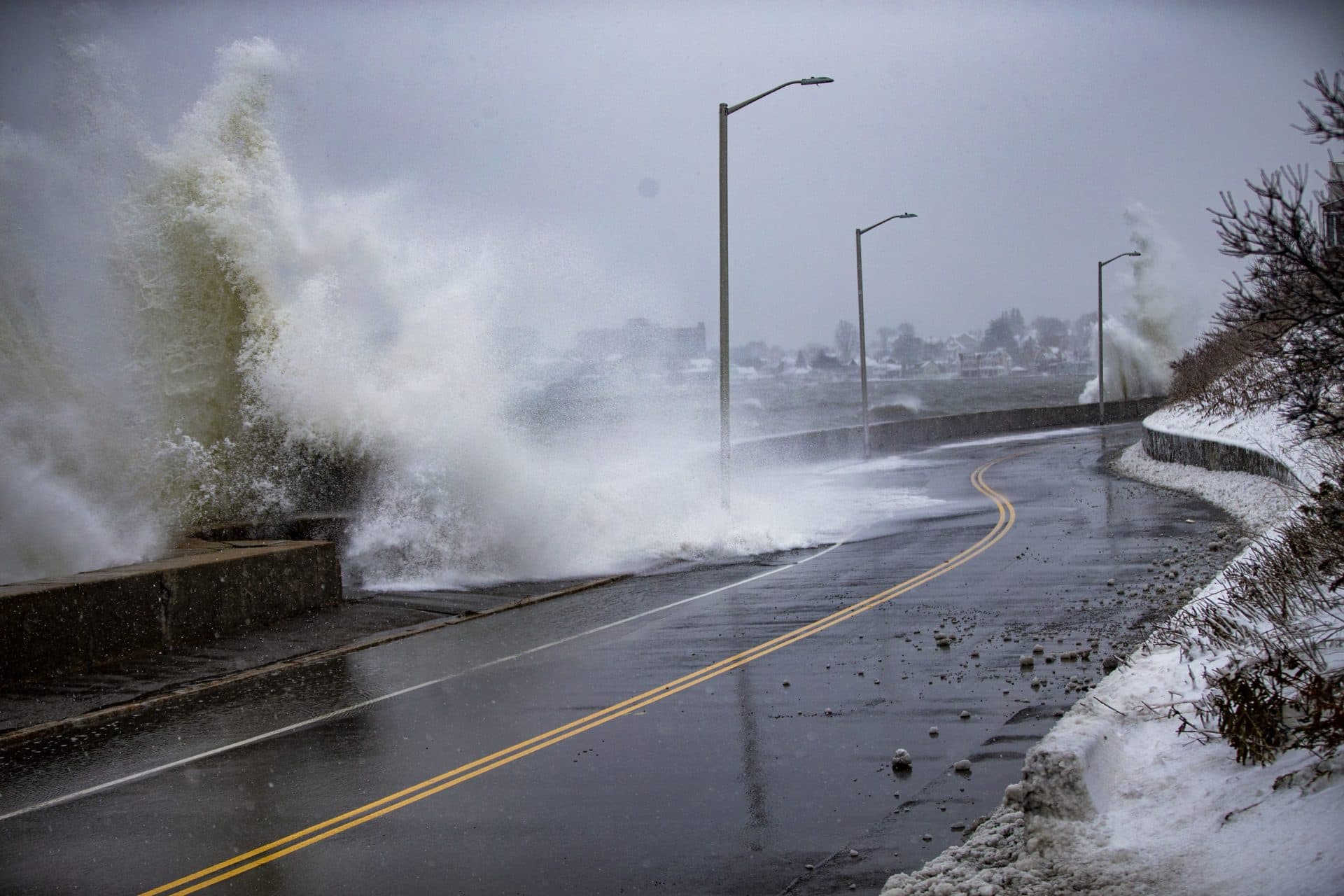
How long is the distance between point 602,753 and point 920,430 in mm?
44764

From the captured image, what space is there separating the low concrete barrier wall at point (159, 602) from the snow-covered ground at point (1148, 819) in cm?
958

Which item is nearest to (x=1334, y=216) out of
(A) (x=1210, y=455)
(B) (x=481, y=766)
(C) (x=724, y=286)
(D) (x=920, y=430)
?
(B) (x=481, y=766)

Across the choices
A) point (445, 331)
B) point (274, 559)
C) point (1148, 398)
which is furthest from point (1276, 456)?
point (1148, 398)

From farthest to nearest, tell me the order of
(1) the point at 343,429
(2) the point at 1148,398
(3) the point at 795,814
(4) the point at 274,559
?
(2) the point at 1148,398, (1) the point at 343,429, (4) the point at 274,559, (3) the point at 795,814

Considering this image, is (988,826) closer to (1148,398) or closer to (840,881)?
(840,881)

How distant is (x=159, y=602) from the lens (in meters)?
13.5

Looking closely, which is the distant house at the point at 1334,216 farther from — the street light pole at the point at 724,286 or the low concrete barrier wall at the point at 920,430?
the low concrete barrier wall at the point at 920,430

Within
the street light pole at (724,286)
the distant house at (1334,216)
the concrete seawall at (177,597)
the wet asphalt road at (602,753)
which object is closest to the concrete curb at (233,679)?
the wet asphalt road at (602,753)

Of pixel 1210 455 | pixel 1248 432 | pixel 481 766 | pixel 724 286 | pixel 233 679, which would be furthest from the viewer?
pixel 1210 455

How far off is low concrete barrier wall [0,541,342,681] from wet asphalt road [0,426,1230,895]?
2109mm

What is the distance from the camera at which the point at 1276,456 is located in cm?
2094

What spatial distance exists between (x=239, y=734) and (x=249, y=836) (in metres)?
2.76

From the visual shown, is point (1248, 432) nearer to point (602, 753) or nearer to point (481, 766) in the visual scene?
point (602, 753)

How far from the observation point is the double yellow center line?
6734mm
